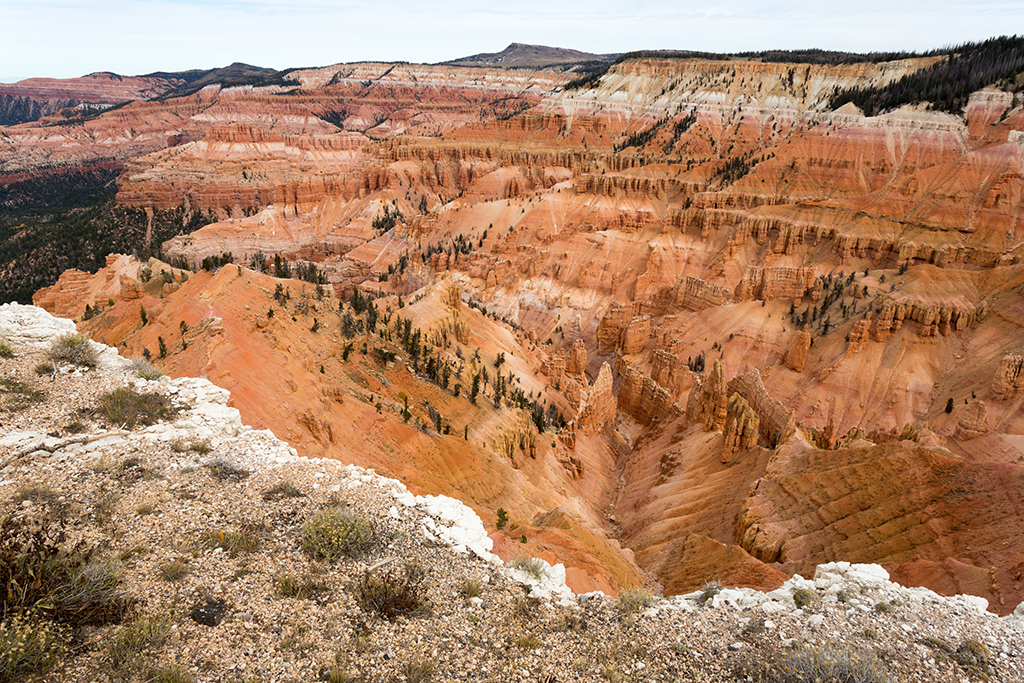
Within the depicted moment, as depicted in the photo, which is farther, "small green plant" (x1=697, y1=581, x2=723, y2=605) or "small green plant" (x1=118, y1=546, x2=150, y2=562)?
"small green plant" (x1=697, y1=581, x2=723, y2=605)

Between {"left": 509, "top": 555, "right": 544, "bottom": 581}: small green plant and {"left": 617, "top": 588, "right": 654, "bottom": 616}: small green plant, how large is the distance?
1581mm

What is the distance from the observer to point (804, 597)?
10.5 m

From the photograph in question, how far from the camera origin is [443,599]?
29.2 ft

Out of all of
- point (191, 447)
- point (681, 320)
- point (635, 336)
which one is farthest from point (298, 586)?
point (681, 320)

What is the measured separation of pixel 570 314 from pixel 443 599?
62511 mm

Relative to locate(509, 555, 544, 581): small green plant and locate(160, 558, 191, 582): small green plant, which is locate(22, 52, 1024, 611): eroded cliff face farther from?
locate(160, 558, 191, 582): small green plant

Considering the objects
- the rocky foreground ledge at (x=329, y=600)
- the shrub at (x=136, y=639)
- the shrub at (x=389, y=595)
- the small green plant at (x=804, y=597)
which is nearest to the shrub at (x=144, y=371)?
the rocky foreground ledge at (x=329, y=600)

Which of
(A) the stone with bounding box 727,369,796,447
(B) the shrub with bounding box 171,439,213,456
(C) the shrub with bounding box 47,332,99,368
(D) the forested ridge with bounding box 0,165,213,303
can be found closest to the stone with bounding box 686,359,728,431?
(A) the stone with bounding box 727,369,796,447

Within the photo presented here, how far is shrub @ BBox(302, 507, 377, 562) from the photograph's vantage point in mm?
9211

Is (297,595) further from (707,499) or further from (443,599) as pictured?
(707,499)

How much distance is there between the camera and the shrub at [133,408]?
11797 mm

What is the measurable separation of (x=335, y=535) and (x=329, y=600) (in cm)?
129

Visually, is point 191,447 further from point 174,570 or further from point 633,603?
point 633,603

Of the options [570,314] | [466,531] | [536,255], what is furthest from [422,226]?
[466,531]
